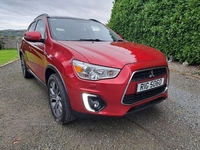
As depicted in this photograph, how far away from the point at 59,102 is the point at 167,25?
516cm

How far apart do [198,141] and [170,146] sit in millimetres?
406

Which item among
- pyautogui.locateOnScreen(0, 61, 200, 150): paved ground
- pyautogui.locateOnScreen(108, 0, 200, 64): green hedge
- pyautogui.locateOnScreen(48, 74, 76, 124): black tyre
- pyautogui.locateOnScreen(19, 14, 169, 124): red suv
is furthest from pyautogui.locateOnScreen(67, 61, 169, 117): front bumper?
pyautogui.locateOnScreen(108, 0, 200, 64): green hedge

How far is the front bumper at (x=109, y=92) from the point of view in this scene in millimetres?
1770

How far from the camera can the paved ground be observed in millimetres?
1949

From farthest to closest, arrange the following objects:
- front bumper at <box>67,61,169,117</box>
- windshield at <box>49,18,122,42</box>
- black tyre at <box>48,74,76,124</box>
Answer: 1. windshield at <box>49,18,122,42</box>
2. black tyre at <box>48,74,76,124</box>
3. front bumper at <box>67,61,169,117</box>

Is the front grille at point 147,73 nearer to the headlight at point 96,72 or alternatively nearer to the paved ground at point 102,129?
the headlight at point 96,72

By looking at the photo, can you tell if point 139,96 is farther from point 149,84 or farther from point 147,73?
point 147,73

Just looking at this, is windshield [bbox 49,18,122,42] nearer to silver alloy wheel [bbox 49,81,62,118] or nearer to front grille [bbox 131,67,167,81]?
silver alloy wheel [bbox 49,81,62,118]

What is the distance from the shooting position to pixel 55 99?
2.41m

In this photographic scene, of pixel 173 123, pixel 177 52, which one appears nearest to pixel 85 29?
pixel 173 123

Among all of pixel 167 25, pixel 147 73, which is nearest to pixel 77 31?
pixel 147 73

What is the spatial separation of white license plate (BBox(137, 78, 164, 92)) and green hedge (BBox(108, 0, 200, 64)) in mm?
3676

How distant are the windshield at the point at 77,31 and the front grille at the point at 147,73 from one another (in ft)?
3.95

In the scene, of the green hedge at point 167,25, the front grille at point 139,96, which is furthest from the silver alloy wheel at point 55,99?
the green hedge at point 167,25
